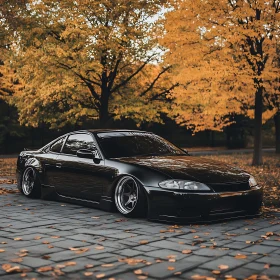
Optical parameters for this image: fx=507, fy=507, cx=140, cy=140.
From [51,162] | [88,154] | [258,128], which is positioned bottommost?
[51,162]

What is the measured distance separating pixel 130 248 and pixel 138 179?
6.01ft

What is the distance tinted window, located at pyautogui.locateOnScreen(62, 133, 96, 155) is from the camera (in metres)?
8.51

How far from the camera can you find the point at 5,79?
96.2 ft

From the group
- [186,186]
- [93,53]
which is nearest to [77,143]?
[186,186]

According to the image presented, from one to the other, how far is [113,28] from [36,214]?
11681 mm

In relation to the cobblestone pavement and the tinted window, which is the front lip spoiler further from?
the tinted window

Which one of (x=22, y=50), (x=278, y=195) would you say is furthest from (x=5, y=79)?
(x=278, y=195)

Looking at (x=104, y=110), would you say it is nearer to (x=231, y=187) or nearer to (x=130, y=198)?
(x=130, y=198)

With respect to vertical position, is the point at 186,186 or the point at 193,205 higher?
the point at 186,186

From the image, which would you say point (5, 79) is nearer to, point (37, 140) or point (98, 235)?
point (37, 140)

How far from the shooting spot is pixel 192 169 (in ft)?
23.7

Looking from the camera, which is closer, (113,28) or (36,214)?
(36,214)

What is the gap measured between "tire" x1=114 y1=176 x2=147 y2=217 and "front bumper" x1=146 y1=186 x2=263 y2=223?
20cm

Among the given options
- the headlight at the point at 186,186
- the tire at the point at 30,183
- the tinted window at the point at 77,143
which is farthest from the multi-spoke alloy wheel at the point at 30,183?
the headlight at the point at 186,186
